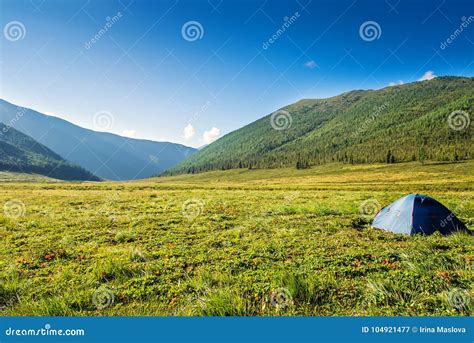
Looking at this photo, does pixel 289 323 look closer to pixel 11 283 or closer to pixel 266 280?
pixel 266 280

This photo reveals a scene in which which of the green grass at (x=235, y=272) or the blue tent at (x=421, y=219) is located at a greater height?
the blue tent at (x=421, y=219)

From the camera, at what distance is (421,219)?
12641mm

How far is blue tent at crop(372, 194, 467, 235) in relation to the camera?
12.5m

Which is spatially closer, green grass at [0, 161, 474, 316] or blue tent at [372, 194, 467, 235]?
green grass at [0, 161, 474, 316]

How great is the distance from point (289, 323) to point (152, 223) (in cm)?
1225

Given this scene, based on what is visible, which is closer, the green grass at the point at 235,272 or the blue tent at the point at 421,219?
the green grass at the point at 235,272

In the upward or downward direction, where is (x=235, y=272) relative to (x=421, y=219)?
downward

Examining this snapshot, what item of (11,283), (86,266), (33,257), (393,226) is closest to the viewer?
(11,283)

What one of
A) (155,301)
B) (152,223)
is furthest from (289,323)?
(152,223)

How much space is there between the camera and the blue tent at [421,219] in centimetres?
1246

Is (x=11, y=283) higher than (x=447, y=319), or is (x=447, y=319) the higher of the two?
(x=447, y=319)

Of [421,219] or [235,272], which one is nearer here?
[235,272]

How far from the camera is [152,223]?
16.1 metres

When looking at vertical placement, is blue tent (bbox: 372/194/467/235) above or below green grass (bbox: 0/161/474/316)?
above
